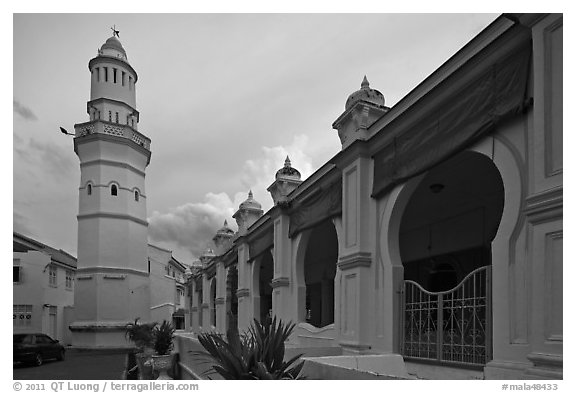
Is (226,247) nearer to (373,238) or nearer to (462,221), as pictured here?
(462,221)

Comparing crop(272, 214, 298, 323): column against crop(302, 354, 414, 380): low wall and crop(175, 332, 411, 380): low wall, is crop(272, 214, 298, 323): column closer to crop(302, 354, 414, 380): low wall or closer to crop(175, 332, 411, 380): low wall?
crop(175, 332, 411, 380): low wall

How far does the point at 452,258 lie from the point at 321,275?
5.87 m

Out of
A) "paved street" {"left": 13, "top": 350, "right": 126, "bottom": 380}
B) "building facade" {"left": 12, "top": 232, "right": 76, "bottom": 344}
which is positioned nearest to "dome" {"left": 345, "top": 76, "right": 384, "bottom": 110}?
"paved street" {"left": 13, "top": 350, "right": 126, "bottom": 380}

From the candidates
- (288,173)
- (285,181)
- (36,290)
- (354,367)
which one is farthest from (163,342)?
(36,290)

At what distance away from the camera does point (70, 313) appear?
24031 mm

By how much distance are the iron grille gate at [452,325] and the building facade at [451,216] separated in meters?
0.02

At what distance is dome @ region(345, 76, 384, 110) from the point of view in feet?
26.6

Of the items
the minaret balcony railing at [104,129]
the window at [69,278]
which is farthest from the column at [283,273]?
the window at [69,278]

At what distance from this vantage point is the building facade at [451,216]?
4.38m

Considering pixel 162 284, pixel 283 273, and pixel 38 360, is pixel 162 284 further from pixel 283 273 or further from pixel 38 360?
pixel 283 273

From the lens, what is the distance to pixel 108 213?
2111cm

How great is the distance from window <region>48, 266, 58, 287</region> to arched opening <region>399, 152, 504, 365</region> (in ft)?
56.7

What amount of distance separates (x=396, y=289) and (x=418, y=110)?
97.6 inches
